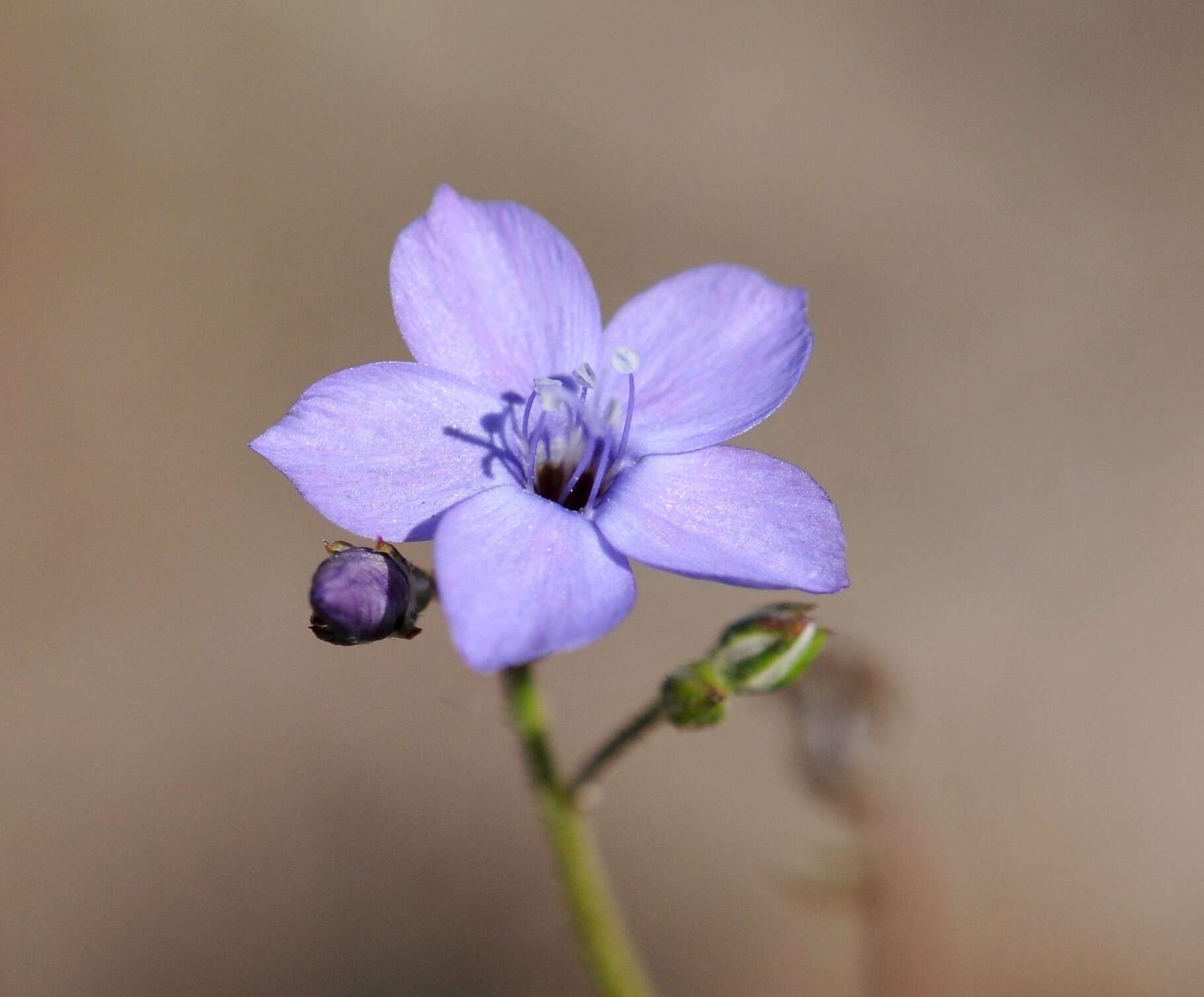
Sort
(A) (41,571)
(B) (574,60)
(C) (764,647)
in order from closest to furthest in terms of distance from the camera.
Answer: (C) (764,647) < (A) (41,571) < (B) (574,60)

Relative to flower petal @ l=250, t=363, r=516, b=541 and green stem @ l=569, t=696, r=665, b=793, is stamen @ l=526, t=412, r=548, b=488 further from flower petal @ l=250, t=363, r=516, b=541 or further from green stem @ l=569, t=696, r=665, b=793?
green stem @ l=569, t=696, r=665, b=793

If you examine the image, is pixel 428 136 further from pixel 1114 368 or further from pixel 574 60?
pixel 1114 368

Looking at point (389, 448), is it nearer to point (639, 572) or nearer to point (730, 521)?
point (730, 521)

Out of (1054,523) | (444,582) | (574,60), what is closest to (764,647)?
(444,582)

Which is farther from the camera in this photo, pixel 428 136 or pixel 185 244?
pixel 428 136

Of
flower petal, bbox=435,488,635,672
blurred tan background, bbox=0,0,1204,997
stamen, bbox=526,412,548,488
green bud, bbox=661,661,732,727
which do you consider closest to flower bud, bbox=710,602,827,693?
green bud, bbox=661,661,732,727

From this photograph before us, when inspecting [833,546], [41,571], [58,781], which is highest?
[833,546]

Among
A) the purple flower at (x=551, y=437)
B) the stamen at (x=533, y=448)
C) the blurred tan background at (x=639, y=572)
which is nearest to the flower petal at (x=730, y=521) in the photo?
the purple flower at (x=551, y=437)
